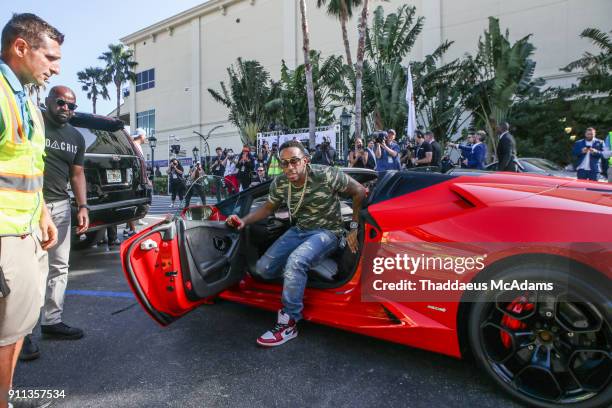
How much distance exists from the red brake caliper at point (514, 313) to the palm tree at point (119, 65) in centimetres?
3820

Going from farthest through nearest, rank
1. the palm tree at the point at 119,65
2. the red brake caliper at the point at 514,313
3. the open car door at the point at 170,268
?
the palm tree at the point at 119,65
the open car door at the point at 170,268
the red brake caliper at the point at 514,313

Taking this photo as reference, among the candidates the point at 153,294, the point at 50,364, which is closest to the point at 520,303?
the point at 153,294

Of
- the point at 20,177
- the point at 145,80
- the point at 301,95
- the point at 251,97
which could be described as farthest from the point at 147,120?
the point at 20,177

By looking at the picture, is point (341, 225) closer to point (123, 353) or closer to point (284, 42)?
point (123, 353)

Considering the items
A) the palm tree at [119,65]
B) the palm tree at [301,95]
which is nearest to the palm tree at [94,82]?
the palm tree at [119,65]

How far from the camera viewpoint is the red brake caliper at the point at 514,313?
172 cm

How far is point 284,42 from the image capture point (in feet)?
83.6

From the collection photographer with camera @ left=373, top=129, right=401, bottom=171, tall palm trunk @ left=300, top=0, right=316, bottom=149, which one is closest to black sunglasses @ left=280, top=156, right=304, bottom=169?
photographer with camera @ left=373, top=129, right=401, bottom=171

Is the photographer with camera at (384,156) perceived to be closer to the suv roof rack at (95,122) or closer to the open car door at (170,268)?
the suv roof rack at (95,122)

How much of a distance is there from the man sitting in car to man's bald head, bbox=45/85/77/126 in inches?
52.9

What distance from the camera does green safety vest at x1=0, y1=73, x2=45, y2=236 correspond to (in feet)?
4.68

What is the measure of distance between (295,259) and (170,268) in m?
0.74

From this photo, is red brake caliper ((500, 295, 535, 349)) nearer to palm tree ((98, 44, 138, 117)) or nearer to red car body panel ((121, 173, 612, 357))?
red car body panel ((121, 173, 612, 357))

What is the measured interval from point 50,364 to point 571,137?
670 inches
